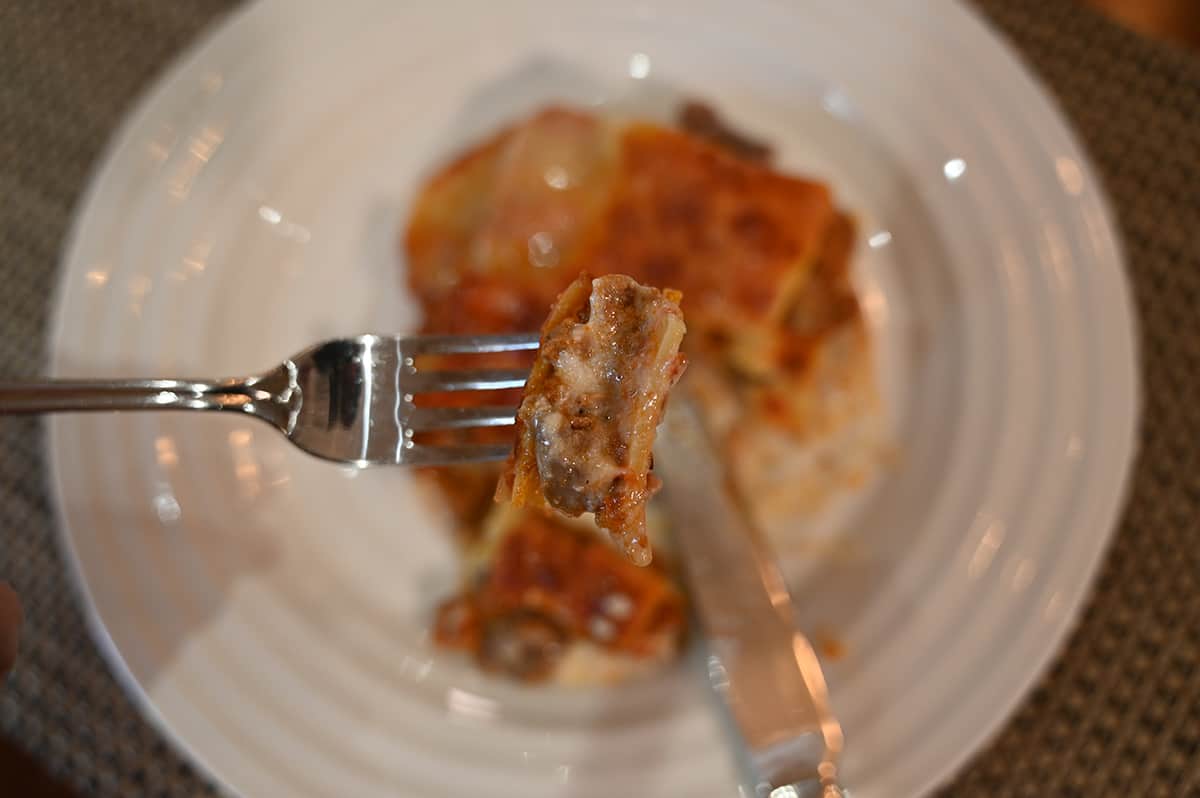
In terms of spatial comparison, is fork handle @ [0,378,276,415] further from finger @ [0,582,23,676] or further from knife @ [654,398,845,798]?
knife @ [654,398,845,798]

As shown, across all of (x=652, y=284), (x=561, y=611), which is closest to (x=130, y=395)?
(x=561, y=611)

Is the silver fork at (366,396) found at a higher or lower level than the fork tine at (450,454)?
higher

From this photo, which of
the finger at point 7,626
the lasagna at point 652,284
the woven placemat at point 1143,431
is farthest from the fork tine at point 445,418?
the woven placemat at point 1143,431

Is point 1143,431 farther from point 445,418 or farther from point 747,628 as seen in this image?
point 445,418

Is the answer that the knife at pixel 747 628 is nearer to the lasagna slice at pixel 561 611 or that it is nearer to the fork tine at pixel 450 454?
the lasagna slice at pixel 561 611

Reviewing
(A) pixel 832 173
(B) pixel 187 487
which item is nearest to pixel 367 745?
(B) pixel 187 487

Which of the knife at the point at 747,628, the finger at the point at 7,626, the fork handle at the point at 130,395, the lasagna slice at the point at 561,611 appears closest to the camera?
the fork handle at the point at 130,395
